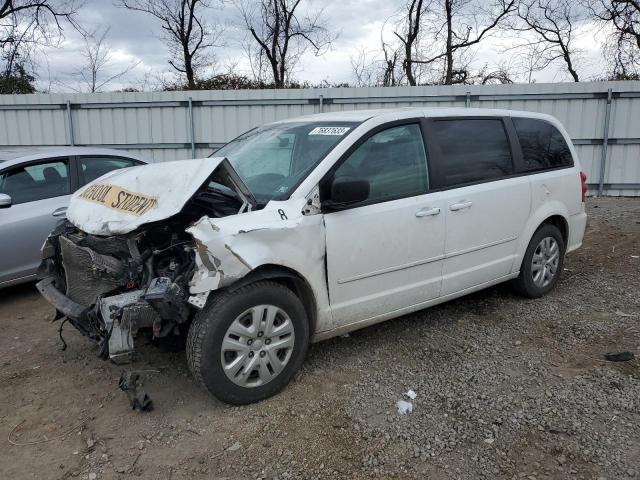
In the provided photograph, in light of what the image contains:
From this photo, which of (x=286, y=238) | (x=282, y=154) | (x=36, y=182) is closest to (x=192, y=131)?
(x=36, y=182)

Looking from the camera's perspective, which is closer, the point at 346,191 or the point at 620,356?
the point at 346,191

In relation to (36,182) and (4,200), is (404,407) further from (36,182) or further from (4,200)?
(36,182)

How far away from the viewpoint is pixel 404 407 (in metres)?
3.06

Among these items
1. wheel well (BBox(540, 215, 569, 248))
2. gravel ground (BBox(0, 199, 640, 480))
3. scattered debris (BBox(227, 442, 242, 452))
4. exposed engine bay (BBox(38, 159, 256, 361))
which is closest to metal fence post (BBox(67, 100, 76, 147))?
gravel ground (BBox(0, 199, 640, 480))

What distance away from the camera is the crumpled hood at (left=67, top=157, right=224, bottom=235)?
294 centimetres

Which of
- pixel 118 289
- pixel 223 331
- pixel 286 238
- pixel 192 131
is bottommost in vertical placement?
pixel 223 331

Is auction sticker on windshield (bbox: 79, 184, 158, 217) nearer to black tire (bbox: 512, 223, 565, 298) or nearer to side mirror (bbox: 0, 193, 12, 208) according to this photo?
side mirror (bbox: 0, 193, 12, 208)

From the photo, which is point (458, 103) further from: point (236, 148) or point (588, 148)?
point (236, 148)

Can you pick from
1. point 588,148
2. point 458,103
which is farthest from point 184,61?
point 588,148

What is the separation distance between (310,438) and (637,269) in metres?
4.85

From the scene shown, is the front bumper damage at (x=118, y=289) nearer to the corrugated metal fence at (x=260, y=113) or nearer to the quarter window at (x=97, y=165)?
the quarter window at (x=97, y=165)

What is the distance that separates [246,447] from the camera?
271 centimetres

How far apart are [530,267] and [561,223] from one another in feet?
2.12

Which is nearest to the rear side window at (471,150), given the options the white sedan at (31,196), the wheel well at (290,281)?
the wheel well at (290,281)
